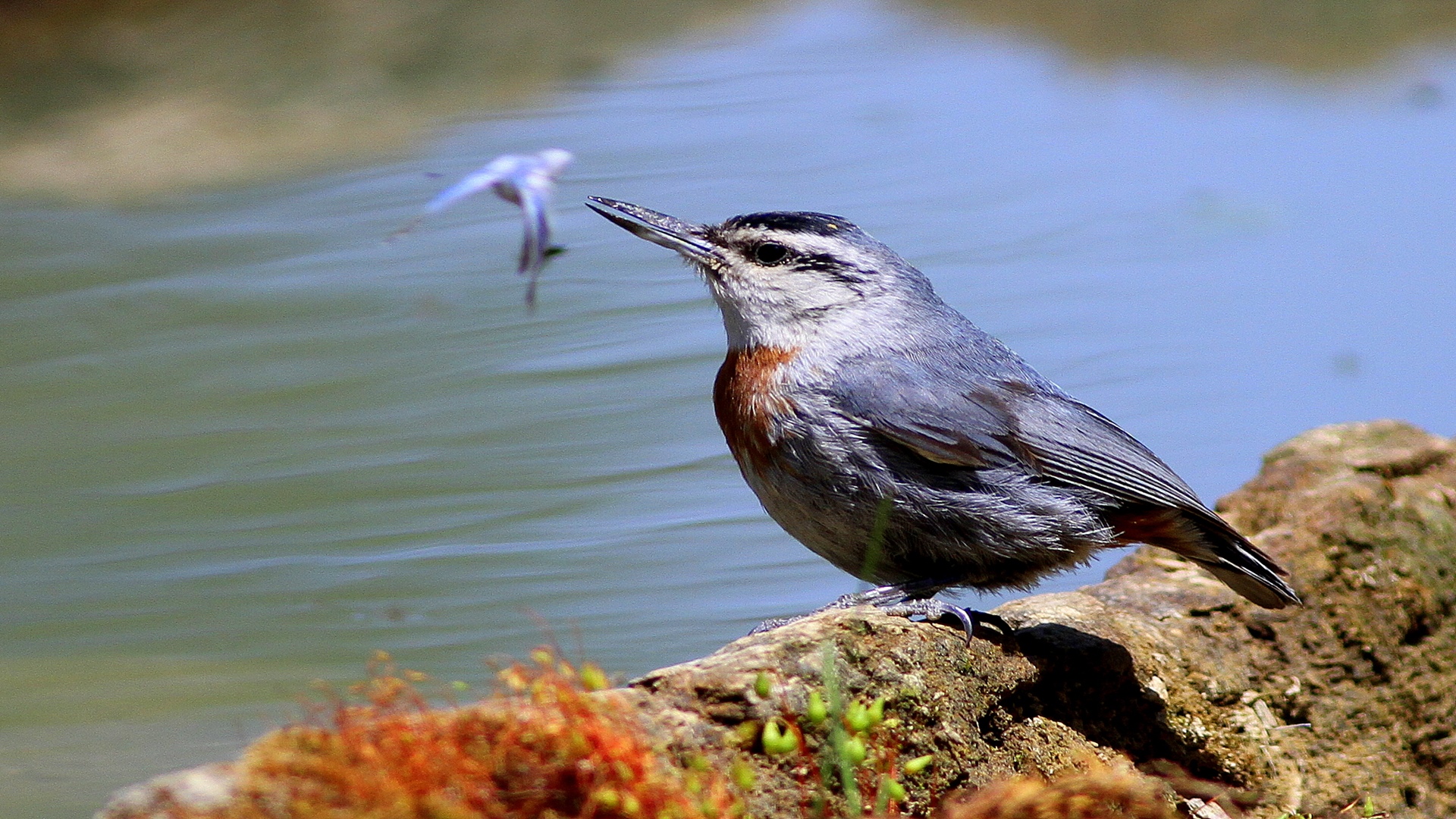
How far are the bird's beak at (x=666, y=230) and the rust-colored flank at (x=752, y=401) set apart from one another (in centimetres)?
33

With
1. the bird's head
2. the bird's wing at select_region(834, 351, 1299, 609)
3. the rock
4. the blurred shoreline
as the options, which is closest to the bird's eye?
the bird's head

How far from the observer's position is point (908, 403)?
14.5ft

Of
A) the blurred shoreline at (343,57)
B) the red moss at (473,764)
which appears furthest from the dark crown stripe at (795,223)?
the blurred shoreline at (343,57)

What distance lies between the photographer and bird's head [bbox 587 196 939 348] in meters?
4.77

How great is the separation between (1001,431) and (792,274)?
32.7 inches

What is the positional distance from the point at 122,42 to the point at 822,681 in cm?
1280

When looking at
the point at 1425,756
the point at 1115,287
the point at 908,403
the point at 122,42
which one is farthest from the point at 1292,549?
the point at 122,42

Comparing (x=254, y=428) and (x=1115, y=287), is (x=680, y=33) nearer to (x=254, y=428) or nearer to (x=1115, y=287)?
(x=1115, y=287)

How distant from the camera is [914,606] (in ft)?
13.4

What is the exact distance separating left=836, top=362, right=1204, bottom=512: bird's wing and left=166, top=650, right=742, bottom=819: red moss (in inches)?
63.3

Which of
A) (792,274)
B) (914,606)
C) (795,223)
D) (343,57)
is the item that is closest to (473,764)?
(914,606)

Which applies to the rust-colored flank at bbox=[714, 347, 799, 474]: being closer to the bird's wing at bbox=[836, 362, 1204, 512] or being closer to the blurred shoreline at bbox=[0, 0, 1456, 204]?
the bird's wing at bbox=[836, 362, 1204, 512]

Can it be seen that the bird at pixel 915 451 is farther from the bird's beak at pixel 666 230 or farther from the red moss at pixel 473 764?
the red moss at pixel 473 764

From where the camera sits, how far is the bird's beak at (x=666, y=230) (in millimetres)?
4887
